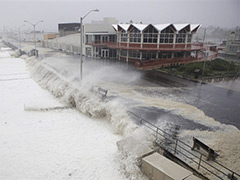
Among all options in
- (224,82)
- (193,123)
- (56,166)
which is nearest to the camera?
(56,166)

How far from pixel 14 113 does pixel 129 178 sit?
12.1 meters

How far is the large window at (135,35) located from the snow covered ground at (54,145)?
21.4 meters

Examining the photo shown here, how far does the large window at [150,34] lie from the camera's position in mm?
34188

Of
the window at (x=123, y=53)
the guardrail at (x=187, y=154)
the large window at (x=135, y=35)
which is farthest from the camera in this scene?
the window at (x=123, y=53)

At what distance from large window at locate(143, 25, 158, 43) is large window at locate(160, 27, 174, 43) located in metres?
1.06

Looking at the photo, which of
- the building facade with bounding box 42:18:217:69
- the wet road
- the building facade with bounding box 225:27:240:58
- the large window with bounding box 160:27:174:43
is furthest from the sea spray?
the building facade with bounding box 225:27:240:58

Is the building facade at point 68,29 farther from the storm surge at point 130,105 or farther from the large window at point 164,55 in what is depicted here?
the storm surge at point 130,105

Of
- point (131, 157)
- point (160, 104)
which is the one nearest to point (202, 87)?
point (160, 104)

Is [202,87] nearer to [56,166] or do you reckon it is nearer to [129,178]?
[129,178]

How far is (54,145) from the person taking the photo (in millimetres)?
11859

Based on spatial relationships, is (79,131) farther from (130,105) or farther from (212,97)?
(212,97)

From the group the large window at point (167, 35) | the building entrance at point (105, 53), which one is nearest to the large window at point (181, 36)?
the large window at point (167, 35)

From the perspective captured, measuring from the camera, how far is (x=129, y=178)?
8.96m

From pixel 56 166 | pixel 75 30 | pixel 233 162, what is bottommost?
pixel 56 166
